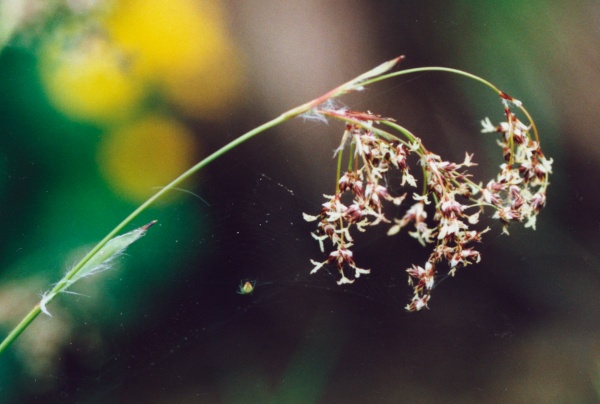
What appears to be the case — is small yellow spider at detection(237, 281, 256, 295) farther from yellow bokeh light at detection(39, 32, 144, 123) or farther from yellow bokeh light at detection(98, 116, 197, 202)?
yellow bokeh light at detection(39, 32, 144, 123)

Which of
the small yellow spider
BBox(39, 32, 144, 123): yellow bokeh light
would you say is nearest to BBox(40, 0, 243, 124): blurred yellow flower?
BBox(39, 32, 144, 123): yellow bokeh light

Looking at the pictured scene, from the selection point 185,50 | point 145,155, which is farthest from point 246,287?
point 185,50

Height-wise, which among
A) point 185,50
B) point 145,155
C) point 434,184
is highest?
point 185,50

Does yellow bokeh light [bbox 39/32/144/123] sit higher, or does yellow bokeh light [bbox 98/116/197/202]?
yellow bokeh light [bbox 39/32/144/123]

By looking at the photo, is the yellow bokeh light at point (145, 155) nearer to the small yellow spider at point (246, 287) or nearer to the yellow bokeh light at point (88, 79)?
the yellow bokeh light at point (88, 79)

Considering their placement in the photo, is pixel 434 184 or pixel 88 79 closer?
pixel 434 184

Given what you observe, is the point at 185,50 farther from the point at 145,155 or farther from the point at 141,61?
the point at 145,155

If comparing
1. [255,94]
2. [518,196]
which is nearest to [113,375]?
[255,94]
